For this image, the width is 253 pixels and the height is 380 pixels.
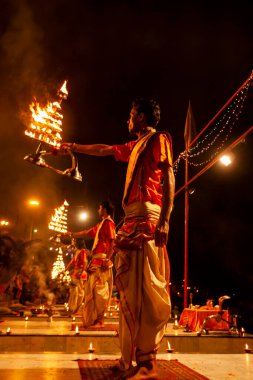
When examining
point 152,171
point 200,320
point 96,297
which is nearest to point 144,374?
point 152,171

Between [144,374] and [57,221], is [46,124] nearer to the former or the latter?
[144,374]

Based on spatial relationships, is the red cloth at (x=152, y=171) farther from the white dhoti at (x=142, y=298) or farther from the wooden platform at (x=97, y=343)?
the wooden platform at (x=97, y=343)

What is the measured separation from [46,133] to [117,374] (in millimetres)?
2407

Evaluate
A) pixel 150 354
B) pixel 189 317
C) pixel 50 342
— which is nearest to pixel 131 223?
pixel 150 354

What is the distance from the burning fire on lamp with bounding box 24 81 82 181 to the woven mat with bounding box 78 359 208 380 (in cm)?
185

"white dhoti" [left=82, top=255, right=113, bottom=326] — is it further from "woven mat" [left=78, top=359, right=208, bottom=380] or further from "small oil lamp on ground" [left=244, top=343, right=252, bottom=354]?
"woven mat" [left=78, top=359, right=208, bottom=380]

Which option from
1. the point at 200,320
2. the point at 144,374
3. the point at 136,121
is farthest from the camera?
the point at 200,320

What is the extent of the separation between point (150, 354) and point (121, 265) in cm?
71

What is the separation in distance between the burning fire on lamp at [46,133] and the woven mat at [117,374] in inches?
73.0

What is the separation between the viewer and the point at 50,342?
508cm

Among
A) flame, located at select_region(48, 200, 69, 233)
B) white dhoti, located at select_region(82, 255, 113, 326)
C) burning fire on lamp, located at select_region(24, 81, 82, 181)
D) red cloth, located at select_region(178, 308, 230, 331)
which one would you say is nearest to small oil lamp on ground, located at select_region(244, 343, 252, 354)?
red cloth, located at select_region(178, 308, 230, 331)

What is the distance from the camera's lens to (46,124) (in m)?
4.20

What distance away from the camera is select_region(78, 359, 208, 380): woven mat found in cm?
315

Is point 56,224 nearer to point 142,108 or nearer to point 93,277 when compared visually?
point 93,277
